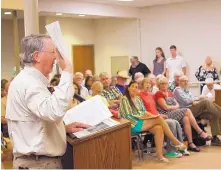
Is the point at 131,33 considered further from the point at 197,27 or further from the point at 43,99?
the point at 43,99

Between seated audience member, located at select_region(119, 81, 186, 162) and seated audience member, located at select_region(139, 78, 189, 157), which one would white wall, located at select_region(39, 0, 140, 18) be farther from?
seated audience member, located at select_region(119, 81, 186, 162)

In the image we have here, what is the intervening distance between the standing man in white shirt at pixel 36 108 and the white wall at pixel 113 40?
30.8 ft

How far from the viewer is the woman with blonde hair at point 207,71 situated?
9.36 metres

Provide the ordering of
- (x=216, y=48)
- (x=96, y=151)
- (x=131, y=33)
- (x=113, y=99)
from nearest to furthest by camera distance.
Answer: (x=96, y=151) → (x=113, y=99) → (x=216, y=48) → (x=131, y=33)

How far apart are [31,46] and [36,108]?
0.30 meters

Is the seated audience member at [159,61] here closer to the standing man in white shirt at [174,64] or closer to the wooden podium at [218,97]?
the standing man in white shirt at [174,64]

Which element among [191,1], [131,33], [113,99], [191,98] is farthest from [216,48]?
[113,99]

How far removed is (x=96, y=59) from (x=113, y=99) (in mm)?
6142

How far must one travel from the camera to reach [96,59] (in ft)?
40.3

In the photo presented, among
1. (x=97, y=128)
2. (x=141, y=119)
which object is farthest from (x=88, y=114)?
(x=141, y=119)

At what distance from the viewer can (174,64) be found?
10.1m

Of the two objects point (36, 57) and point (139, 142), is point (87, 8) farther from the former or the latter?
point (36, 57)

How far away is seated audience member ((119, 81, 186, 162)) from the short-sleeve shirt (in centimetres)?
459

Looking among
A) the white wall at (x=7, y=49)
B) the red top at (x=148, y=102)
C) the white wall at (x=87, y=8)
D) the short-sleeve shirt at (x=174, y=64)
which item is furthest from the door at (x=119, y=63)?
the red top at (x=148, y=102)
